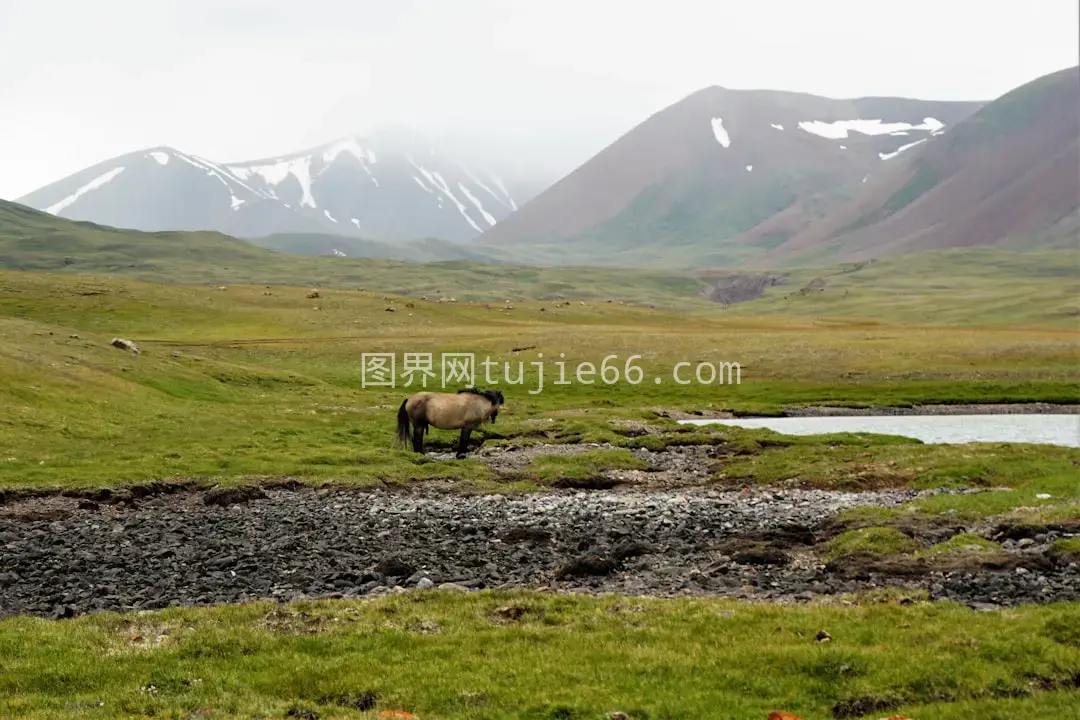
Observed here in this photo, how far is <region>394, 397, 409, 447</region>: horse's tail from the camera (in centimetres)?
4509

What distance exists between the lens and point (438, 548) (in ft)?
84.3

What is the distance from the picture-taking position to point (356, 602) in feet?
64.5

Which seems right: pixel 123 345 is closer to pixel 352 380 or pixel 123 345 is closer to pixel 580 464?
pixel 352 380

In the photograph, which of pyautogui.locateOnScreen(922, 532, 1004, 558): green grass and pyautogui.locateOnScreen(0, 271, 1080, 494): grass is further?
pyautogui.locateOnScreen(0, 271, 1080, 494): grass

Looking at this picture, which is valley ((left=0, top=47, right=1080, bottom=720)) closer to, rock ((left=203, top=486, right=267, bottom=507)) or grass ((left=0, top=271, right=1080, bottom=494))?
rock ((left=203, top=486, right=267, bottom=507))

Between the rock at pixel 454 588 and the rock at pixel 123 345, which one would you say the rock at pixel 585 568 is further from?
the rock at pixel 123 345

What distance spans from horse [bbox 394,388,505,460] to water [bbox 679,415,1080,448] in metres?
20.4

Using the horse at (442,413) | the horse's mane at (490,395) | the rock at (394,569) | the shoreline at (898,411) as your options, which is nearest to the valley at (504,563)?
the rock at (394,569)

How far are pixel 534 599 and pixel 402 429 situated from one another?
2691cm

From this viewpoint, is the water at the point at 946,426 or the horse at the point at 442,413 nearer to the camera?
the horse at the point at 442,413

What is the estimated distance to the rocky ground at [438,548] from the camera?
2094 cm

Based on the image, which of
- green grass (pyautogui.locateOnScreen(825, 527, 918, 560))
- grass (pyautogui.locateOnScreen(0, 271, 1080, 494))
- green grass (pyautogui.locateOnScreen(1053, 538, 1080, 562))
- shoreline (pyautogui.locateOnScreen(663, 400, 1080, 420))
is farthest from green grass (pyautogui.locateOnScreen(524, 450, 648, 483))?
shoreline (pyautogui.locateOnScreen(663, 400, 1080, 420))

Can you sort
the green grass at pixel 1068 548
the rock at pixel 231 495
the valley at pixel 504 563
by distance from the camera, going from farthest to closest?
the rock at pixel 231 495 → the green grass at pixel 1068 548 → the valley at pixel 504 563

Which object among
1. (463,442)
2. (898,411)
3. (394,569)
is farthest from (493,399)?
(898,411)
